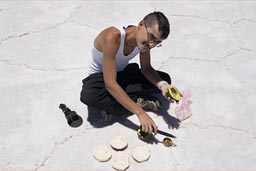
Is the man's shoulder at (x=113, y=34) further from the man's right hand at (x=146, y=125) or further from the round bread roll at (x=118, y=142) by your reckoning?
the round bread roll at (x=118, y=142)

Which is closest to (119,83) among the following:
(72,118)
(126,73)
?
(126,73)

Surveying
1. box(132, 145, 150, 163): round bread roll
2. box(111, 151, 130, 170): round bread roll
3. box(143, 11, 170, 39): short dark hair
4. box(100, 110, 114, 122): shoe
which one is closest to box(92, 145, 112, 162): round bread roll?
box(111, 151, 130, 170): round bread roll

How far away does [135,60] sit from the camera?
298 cm

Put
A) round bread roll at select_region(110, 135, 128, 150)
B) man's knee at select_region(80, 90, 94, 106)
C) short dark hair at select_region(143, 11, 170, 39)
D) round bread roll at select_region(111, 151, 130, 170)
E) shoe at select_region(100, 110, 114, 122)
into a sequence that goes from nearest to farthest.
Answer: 1. short dark hair at select_region(143, 11, 170, 39)
2. round bread roll at select_region(111, 151, 130, 170)
3. round bread roll at select_region(110, 135, 128, 150)
4. man's knee at select_region(80, 90, 94, 106)
5. shoe at select_region(100, 110, 114, 122)

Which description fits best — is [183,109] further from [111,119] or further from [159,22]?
[159,22]

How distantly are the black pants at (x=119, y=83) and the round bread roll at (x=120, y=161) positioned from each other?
33 cm

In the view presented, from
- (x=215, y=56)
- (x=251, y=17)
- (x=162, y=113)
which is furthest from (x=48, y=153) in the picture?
(x=251, y=17)

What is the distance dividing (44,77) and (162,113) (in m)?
1.00

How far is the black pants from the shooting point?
2.30 metres

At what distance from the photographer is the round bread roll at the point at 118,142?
2180 millimetres

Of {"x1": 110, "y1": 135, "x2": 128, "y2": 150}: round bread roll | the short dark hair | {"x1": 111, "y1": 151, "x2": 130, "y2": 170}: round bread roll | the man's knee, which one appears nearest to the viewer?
the short dark hair

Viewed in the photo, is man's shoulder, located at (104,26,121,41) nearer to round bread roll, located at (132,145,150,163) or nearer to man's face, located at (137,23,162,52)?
man's face, located at (137,23,162,52)

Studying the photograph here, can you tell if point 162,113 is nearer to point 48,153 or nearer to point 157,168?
point 157,168

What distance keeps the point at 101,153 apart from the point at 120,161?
0.43 feet
